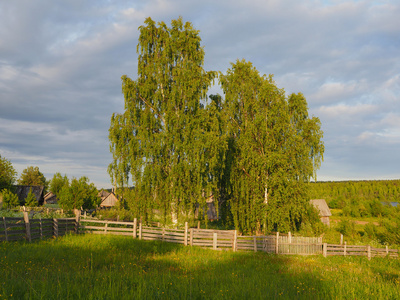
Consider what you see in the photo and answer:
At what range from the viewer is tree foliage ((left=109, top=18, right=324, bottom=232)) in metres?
23.1

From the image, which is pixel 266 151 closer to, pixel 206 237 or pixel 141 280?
pixel 206 237

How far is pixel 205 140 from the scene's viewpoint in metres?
22.8

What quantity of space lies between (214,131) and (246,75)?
7.04m

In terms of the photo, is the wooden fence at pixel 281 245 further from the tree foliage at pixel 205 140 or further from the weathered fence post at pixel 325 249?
the tree foliage at pixel 205 140

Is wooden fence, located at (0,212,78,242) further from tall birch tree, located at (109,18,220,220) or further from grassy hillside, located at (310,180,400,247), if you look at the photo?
grassy hillside, located at (310,180,400,247)

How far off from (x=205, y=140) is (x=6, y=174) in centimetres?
4114

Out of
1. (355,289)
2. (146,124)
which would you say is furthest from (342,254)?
(146,124)

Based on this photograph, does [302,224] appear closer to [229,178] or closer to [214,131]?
[229,178]

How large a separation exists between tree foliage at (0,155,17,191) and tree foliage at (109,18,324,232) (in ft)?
106

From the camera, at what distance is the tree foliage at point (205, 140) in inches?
910

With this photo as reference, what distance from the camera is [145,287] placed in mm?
7129

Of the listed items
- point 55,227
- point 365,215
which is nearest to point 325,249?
point 55,227

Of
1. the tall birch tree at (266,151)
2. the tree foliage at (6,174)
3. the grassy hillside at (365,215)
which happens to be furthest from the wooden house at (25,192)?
the grassy hillside at (365,215)

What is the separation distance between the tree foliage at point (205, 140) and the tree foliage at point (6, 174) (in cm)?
3228
